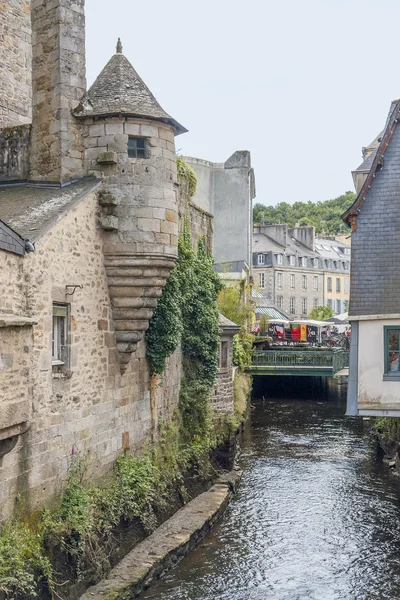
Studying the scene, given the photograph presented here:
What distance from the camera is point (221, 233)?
45.1 meters

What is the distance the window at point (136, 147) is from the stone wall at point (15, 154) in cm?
207

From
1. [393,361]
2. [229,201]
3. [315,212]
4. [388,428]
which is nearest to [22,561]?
[393,361]

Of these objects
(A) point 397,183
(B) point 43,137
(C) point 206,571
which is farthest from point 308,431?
(B) point 43,137

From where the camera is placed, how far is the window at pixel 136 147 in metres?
15.0

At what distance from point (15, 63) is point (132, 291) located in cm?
797

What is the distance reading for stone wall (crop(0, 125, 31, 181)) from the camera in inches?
613

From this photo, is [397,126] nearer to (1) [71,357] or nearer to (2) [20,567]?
(1) [71,357]

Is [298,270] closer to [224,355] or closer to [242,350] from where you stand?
[242,350]

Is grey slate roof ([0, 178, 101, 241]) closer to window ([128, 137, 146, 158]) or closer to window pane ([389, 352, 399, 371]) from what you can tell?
window ([128, 137, 146, 158])

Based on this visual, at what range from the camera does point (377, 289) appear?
18797mm

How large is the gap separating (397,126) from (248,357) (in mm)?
17916

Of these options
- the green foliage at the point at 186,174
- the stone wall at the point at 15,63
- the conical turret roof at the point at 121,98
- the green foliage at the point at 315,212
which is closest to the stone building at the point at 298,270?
the green foliage at the point at 315,212

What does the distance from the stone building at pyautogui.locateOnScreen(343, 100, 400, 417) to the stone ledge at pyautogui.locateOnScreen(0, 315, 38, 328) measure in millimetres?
9126

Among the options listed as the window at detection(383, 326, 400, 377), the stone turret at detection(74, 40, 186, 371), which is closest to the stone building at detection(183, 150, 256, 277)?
the window at detection(383, 326, 400, 377)
